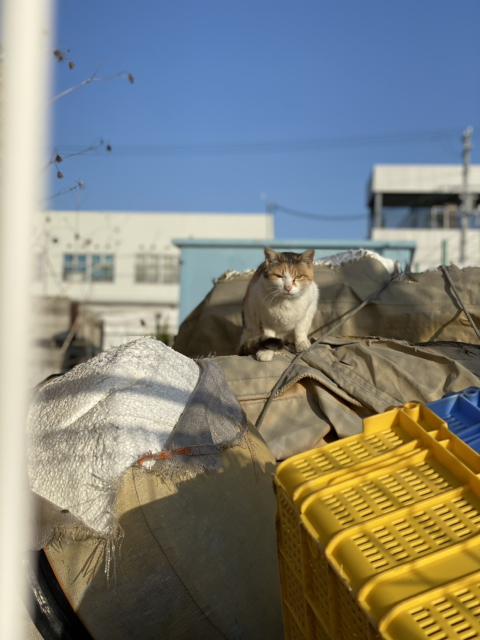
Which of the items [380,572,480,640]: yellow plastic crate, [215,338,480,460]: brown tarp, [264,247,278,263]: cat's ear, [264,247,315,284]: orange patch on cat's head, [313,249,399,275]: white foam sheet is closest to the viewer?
[380,572,480,640]: yellow plastic crate

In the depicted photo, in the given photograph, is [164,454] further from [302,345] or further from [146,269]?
[146,269]

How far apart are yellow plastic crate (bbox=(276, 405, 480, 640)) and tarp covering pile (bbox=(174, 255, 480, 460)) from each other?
2.92 ft

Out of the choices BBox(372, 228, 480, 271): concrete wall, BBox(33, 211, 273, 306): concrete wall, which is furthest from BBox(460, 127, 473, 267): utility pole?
BBox(33, 211, 273, 306): concrete wall

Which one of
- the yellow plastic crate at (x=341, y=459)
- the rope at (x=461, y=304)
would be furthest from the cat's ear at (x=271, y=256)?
the yellow plastic crate at (x=341, y=459)

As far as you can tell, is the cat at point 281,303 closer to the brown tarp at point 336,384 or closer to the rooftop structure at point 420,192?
the brown tarp at point 336,384

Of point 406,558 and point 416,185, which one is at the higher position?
point 416,185

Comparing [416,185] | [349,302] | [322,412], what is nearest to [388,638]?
[322,412]

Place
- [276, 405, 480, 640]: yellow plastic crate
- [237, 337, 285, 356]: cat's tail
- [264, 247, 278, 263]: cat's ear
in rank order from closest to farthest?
1. [276, 405, 480, 640]: yellow plastic crate
2. [237, 337, 285, 356]: cat's tail
3. [264, 247, 278, 263]: cat's ear

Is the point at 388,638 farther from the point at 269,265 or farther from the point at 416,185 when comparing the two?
the point at 416,185

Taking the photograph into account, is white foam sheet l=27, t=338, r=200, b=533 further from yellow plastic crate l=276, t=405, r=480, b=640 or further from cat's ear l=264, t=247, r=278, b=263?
cat's ear l=264, t=247, r=278, b=263

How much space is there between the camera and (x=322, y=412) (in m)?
2.30

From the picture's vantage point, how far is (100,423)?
168cm

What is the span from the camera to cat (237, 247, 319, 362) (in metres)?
3.16

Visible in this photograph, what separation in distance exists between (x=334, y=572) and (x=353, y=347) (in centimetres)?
166
